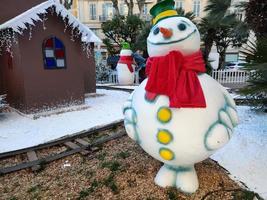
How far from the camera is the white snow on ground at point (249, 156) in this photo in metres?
3.77

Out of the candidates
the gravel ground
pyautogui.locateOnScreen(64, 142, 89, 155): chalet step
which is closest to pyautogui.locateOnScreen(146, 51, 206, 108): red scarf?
the gravel ground

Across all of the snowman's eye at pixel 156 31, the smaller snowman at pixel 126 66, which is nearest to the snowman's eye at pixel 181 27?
the snowman's eye at pixel 156 31

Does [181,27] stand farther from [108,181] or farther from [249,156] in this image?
[249,156]

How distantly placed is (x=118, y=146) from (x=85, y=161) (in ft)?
2.62

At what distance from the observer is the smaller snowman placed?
45.4 feet

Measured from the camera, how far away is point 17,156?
487cm

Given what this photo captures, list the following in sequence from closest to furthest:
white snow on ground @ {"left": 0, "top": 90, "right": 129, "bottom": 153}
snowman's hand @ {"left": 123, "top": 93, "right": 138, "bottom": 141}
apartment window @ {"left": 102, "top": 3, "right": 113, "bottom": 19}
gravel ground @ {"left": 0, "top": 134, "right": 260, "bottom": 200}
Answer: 1. snowman's hand @ {"left": 123, "top": 93, "right": 138, "bottom": 141}
2. gravel ground @ {"left": 0, "top": 134, "right": 260, "bottom": 200}
3. white snow on ground @ {"left": 0, "top": 90, "right": 129, "bottom": 153}
4. apartment window @ {"left": 102, "top": 3, "right": 113, "bottom": 19}

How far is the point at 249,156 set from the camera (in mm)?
4531

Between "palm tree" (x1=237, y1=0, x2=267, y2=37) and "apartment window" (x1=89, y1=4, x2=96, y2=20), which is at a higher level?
"apartment window" (x1=89, y1=4, x2=96, y2=20)

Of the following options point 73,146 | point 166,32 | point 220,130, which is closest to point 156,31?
point 166,32

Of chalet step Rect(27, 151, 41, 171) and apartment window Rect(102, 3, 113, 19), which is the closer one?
chalet step Rect(27, 151, 41, 171)

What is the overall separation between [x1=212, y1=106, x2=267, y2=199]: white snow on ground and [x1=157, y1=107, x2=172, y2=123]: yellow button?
5.38ft

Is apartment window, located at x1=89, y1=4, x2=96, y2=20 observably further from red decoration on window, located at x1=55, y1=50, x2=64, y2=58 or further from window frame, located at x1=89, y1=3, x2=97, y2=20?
red decoration on window, located at x1=55, y1=50, x2=64, y2=58

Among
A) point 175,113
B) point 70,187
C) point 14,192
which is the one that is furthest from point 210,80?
point 14,192
